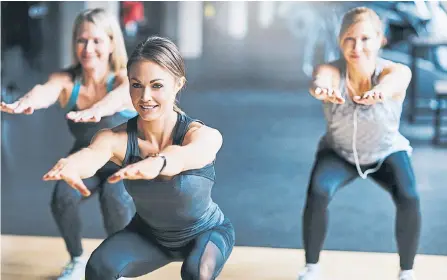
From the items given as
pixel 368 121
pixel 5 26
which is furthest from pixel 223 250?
pixel 5 26

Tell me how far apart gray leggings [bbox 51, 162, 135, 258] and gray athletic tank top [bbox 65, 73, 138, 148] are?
110 millimetres

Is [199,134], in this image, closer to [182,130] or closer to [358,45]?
[182,130]

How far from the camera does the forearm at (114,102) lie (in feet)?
5.18

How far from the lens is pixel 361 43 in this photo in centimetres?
155

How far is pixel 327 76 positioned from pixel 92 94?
609 mm

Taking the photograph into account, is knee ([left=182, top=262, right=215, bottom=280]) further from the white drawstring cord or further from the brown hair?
the white drawstring cord

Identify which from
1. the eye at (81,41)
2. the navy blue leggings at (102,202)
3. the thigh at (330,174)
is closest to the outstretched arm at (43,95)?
the eye at (81,41)

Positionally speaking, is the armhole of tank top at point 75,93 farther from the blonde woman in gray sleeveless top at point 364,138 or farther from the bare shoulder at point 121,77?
the blonde woman in gray sleeveless top at point 364,138

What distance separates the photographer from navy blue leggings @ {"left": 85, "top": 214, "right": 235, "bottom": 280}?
124cm

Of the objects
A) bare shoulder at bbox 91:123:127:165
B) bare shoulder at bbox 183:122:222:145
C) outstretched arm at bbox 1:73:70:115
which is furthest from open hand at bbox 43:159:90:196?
outstretched arm at bbox 1:73:70:115

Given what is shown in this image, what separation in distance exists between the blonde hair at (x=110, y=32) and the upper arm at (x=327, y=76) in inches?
20.3

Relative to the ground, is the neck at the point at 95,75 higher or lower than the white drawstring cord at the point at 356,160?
higher

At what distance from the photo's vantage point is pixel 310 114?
6.38 feet

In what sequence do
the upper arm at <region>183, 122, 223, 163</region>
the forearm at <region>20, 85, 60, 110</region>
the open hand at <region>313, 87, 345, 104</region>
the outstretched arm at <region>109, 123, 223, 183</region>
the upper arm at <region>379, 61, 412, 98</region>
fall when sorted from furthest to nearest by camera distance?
1. the forearm at <region>20, 85, 60, 110</region>
2. the upper arm at <region>379, 61, 412, 98</region>
3. the open hand at <region>313, 87, 345, 104</region>
4. the upper arm at <region>183, 122, 223, 163</region>
5. the outstretched arm at <region>109, 123, 223, 183</region>
